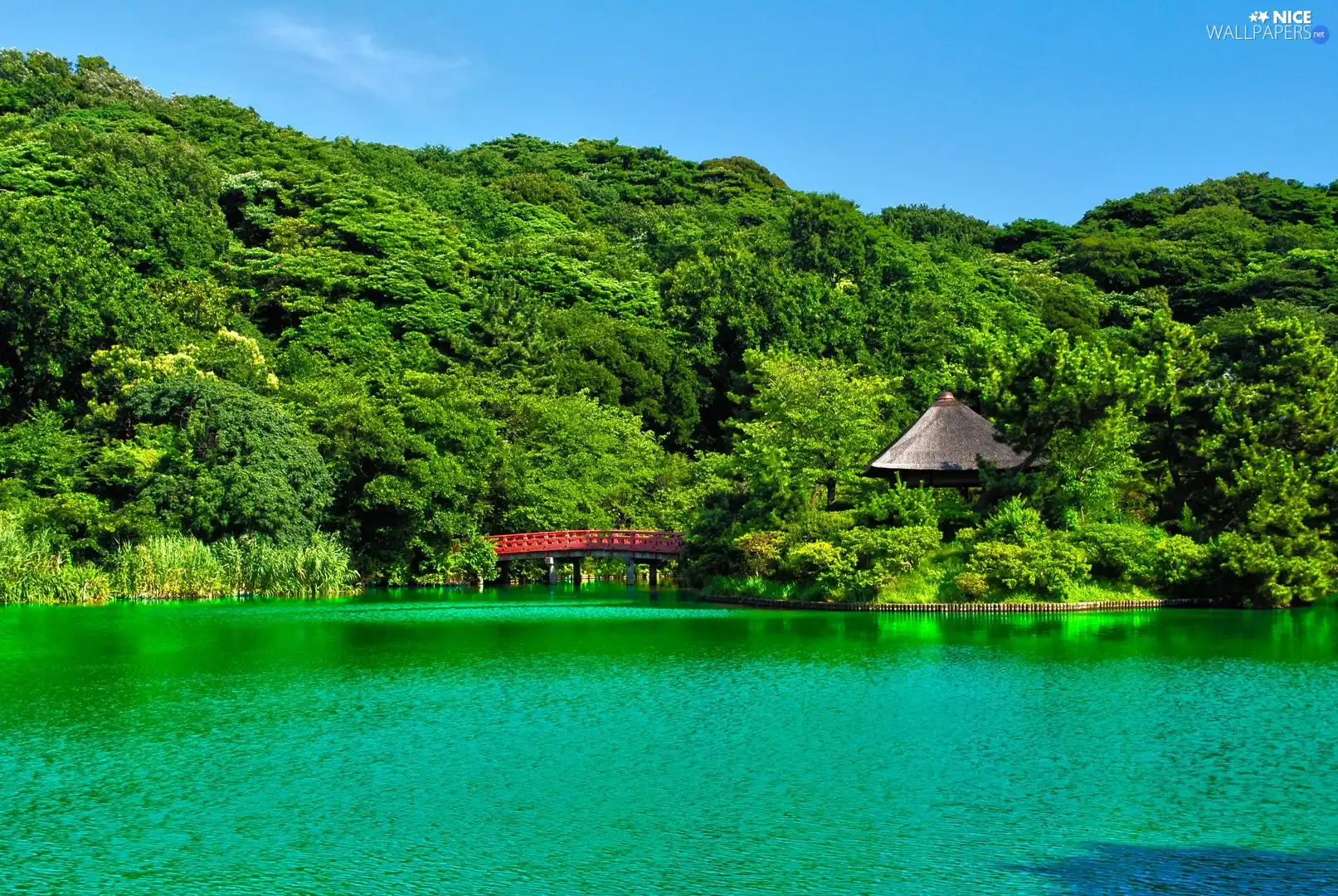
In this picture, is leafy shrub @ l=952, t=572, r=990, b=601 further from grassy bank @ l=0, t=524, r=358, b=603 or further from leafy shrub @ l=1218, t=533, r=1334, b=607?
grassy bank @ l=0, t=524, r=358, b=603

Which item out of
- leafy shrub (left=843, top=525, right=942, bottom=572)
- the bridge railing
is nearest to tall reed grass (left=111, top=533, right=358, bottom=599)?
the bridge railing

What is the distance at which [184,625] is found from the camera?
22.0 meters

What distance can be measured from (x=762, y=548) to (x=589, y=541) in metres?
8.58

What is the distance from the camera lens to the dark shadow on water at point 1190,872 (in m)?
7.24

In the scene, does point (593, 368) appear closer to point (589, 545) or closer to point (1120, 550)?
point (589, 545)

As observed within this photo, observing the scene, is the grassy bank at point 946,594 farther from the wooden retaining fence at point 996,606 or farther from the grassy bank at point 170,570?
the grassy bank at point 170,570

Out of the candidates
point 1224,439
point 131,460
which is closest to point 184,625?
point 131,460

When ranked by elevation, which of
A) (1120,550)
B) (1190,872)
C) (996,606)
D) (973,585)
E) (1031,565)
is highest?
(1120,550)

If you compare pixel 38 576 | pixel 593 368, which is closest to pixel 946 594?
pixel 38 576

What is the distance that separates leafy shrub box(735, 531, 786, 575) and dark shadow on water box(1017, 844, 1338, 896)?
18578mm

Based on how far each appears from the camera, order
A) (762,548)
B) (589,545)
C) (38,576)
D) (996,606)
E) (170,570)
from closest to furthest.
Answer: (996,606) < (762,548) < (38,576) < (170,570) < (589,545)

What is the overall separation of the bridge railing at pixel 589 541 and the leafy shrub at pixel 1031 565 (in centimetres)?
1009

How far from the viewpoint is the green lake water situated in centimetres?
779

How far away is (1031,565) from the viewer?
942 inches
